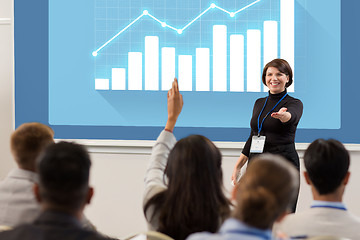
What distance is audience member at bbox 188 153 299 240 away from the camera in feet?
3.45

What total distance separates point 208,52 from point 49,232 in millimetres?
2752

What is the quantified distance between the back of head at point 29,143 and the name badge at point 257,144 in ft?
4.68

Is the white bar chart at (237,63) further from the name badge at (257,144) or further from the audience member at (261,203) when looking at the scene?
the audience member at (261,203)

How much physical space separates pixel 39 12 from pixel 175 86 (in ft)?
8.06

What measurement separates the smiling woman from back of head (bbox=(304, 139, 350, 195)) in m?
1.01

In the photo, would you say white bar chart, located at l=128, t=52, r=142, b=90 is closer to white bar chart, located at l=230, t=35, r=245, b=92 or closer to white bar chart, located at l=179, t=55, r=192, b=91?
white bar chart, located at l=179, t=55, r=192, b=91

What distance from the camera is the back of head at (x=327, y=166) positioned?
1.62 meters

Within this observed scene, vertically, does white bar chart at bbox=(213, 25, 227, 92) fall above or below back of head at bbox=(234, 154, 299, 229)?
above

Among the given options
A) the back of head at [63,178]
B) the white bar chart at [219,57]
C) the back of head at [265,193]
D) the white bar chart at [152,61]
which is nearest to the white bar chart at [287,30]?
the white bar chart at [219,57]

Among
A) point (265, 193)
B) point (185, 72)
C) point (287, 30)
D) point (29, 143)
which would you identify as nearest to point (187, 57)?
point (185, 72)

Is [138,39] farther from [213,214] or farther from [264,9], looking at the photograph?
[213,214]

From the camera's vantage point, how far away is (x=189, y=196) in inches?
58.0

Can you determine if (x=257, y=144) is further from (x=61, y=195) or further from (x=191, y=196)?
(x=61, y=195)

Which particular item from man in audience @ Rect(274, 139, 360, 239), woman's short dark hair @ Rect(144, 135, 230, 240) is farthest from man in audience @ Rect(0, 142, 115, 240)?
man in audience @ Rect(274, 139, 360, 239)
